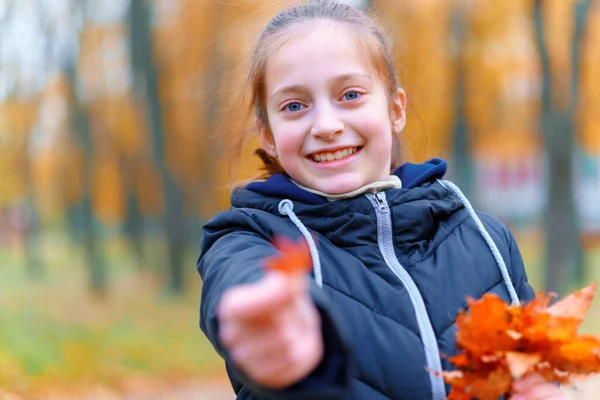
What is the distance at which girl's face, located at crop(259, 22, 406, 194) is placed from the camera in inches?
73.0

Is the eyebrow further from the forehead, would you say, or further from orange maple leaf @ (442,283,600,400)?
orange maple leaf @ (442,283,600,400)

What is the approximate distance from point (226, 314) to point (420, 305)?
76cm

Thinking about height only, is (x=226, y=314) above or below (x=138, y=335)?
above

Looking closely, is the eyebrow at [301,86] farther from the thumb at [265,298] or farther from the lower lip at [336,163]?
the thumb at [265,298]

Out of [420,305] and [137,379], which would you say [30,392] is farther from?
[420,305]

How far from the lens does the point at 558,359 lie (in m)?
1.48

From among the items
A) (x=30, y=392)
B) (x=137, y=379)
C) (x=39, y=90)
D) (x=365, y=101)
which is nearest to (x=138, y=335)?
(x=137, y=379)

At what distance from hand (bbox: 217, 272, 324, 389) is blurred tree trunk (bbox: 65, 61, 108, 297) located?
1206cm

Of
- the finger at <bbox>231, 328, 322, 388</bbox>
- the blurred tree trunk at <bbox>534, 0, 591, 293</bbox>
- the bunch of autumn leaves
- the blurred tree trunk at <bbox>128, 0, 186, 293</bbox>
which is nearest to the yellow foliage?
the blurred tree trunk at <bbox>128, 0, 186, 293</bbox>

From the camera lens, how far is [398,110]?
225 cm

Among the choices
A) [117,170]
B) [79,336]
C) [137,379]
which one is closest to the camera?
[137,379]

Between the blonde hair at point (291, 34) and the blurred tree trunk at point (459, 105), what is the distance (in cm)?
1279

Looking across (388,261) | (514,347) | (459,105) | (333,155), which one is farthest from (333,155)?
(459,105)

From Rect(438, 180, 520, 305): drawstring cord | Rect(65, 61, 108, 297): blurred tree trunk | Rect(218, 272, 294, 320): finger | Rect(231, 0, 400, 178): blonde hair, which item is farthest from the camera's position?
Rect(65, 61, 108, 297): blurred tree trunk
